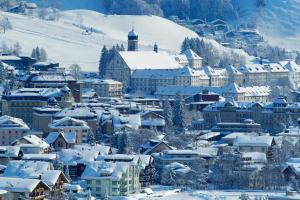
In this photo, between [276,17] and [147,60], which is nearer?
[147,60]

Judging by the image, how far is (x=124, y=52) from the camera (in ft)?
327

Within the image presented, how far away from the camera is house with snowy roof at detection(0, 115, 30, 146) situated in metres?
68.5

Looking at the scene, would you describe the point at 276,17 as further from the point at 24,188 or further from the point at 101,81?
the point at 24,188

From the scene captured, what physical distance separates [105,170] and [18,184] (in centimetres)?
585

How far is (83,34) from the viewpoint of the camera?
120 m

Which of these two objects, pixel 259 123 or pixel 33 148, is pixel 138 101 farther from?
pixel 33 148

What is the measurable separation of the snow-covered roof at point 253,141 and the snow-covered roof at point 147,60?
30.9m

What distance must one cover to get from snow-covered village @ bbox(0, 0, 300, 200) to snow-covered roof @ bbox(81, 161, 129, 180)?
47 mm

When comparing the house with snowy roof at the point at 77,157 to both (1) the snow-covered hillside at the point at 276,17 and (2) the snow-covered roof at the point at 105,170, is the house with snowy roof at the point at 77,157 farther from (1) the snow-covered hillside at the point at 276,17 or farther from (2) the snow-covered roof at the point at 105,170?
(1) the snow-covered hillside at the point at 276,17

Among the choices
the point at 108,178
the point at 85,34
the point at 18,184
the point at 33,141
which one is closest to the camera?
the point at 18,184

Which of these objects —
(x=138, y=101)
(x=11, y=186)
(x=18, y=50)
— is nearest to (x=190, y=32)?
(x=18, y=50)

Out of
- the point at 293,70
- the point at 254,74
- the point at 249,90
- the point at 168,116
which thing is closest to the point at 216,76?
the point at 254,74

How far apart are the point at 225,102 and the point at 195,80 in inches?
643

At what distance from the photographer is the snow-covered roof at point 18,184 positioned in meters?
50.8
